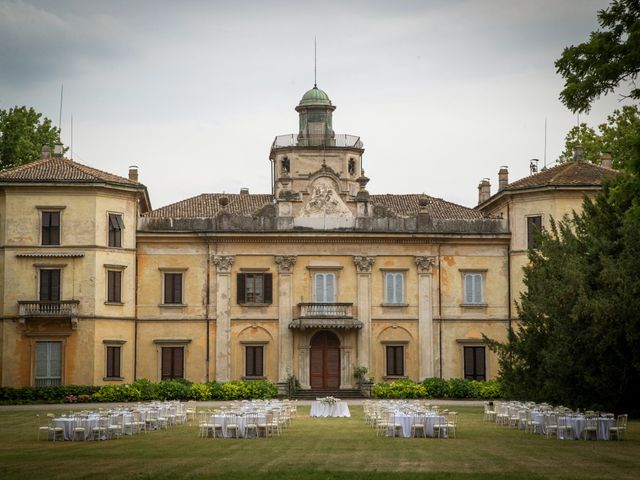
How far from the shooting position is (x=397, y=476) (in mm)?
22641

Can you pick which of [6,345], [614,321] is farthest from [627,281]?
[6,345]

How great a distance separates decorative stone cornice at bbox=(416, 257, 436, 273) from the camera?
57719mm

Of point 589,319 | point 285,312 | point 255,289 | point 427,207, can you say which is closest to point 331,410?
point 589,319

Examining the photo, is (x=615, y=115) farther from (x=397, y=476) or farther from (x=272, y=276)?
(x=397, y=476)

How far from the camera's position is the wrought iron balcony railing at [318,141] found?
226 ft

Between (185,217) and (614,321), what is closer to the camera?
(614,321)

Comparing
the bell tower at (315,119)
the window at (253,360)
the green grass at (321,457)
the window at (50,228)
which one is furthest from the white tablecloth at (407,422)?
the bell tower at (315,119)

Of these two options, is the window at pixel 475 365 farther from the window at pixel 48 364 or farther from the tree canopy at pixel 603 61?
the tree canopy at pixel 603 61

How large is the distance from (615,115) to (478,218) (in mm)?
10519

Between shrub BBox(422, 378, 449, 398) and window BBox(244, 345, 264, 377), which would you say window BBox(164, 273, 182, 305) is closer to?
window BBox(244, 345, 264, 377)

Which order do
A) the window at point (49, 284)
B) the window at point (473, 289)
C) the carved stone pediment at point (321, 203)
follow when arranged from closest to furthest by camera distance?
1. the window at point (49, 284)
2. the carved stone pediment at point (321, 203)
3. the window at point (473, 289)

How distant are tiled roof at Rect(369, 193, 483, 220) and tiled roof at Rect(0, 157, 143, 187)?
13.6 metres

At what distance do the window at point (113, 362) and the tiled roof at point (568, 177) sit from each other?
2028 centimetres

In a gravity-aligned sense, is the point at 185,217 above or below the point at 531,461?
above
